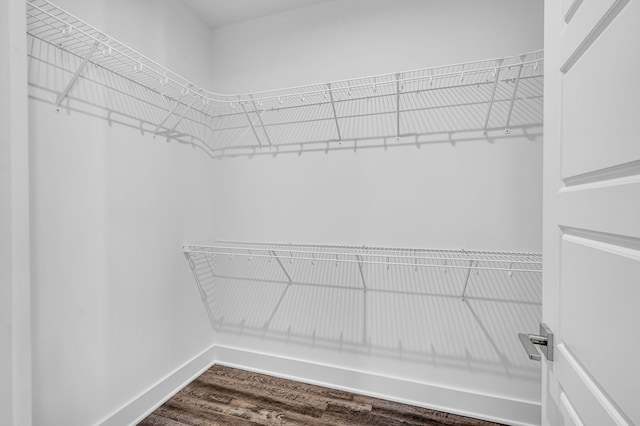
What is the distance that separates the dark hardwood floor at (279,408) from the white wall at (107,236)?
0.73ft

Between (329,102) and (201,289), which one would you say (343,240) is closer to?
(329,102)

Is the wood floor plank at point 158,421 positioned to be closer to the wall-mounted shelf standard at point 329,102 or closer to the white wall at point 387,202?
the white wall at point 387,202

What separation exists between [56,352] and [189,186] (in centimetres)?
110

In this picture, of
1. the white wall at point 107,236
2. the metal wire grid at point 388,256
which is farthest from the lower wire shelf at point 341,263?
the white wall at point 107,236

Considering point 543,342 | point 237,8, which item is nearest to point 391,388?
point 543,342

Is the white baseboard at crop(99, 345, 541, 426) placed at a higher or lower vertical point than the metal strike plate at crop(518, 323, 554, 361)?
lower

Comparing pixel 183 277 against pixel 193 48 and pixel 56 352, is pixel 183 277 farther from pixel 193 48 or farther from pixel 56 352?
pixel 193 48

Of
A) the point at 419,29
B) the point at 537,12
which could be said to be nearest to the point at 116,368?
the point at 419,29

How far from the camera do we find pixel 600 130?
1.73 ft

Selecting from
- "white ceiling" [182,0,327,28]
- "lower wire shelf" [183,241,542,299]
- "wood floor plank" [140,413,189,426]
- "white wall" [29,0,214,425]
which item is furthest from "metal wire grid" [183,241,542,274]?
"white ceiling" [182,0,327,28]

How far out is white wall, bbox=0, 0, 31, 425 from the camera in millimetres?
886

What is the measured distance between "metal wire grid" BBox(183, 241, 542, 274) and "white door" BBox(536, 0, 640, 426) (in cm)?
70

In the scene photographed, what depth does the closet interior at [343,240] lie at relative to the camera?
151 cm

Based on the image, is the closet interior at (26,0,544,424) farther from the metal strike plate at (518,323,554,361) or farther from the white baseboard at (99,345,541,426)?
the metal strike plate at (518,323,554,361)
